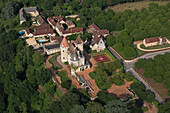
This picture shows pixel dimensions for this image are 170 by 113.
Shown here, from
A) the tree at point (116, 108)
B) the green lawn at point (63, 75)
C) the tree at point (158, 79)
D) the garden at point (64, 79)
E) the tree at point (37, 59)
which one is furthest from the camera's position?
the tree at point (37, 59)

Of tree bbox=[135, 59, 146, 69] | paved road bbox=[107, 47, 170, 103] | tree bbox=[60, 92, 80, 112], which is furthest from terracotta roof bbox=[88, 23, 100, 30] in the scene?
tree bbox=[60, 92, 80, 112]

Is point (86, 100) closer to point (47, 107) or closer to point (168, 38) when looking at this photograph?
point (47, 107)

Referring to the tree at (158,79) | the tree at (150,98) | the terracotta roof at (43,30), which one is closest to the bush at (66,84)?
the tree at (150,98)

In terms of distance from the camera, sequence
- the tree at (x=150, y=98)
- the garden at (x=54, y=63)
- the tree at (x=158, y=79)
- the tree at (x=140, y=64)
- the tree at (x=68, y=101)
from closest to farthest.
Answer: the tree at (x=68, y=101) < the tree at (x=150, y=98) < the tree at (x=158, y=79) < the tree at (x=140, y=64) < the garden at (x=54, y=63)

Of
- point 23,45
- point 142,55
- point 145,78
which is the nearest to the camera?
point 145,78

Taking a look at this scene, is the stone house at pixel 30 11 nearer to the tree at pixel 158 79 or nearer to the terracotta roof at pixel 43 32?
the terracotta roof at pixel 43 32

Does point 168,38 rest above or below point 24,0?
Result: below

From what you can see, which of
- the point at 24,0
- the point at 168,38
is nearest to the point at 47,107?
the point at 168,38
